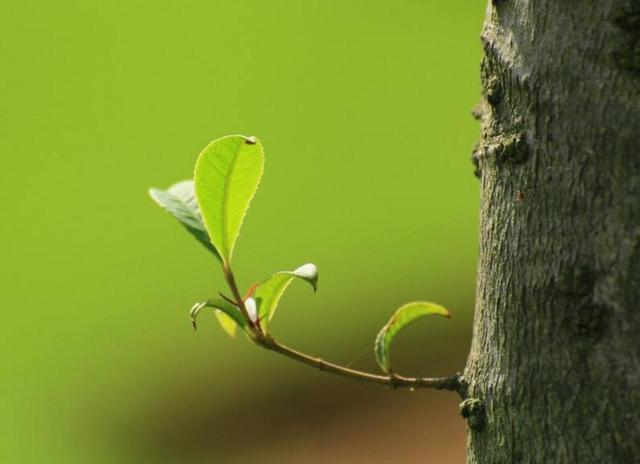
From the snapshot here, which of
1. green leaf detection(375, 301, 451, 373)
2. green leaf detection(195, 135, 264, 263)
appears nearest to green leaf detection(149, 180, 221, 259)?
green leaf detection(195, 135, 264, 263)

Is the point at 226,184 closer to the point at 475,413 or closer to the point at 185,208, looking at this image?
the point at 185,208

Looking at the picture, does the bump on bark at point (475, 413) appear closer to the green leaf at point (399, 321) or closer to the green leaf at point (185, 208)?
the green leaf at point (399, 321)

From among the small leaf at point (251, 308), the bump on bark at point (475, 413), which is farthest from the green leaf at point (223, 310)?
the bump on bark at point (475, 413)

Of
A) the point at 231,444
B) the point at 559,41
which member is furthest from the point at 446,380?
the point at 231,444

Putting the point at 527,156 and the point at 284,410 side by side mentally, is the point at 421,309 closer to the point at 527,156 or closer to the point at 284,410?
the point at 527,156

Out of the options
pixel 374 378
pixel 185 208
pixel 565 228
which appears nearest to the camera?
pixel 565 228

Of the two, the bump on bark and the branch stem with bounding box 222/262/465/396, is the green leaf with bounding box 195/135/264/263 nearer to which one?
the branch stem with bounding box 222/262/465/396

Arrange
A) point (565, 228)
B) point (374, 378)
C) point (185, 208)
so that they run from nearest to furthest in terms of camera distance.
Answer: point (565, 228) < point (374, 378) < point (185, 208)

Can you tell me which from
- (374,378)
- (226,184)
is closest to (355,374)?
(374,378)
